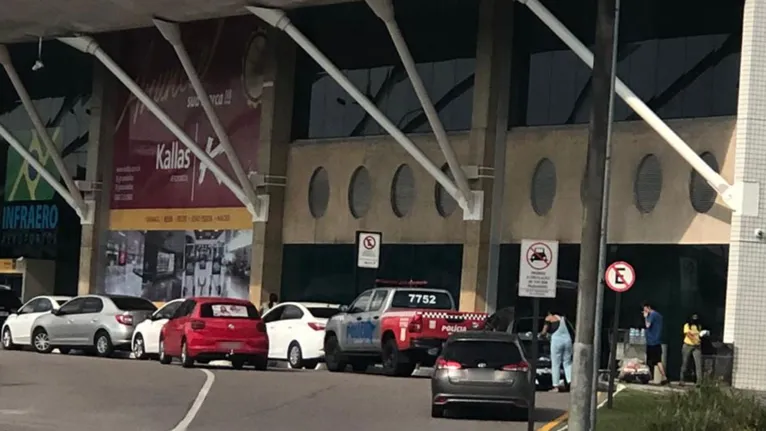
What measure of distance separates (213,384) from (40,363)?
6540 mm

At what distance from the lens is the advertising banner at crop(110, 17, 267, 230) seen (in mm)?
44000

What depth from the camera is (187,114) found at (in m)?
46.1

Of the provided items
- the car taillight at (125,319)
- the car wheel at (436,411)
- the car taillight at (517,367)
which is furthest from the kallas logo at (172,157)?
the car taillight at (517,367)

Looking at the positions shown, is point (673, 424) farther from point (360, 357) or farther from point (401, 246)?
point (401, 246)

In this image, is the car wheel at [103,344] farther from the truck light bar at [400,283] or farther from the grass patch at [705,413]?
the grass patch at [705,413]

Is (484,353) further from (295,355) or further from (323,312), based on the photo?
(295,355)

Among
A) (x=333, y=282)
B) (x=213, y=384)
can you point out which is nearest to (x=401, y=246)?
(x=333, y=282)

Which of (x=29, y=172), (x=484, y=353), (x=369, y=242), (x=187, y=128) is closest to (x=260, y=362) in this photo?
(x=369, y=242)

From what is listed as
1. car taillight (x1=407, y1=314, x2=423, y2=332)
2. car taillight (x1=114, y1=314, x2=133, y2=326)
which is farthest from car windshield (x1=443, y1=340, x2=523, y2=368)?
car taillight (x1=114, y1=314, x2=133, y2=326)

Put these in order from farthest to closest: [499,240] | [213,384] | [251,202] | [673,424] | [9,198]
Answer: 1. [9,198]
2. [251,202]
3. [499,240]
4. [213,384]
5. [673,424]

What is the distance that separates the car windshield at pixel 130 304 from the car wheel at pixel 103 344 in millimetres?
754

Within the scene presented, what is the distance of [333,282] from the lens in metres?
41.3

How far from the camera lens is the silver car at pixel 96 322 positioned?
3472cm

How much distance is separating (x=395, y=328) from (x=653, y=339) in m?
5.43
